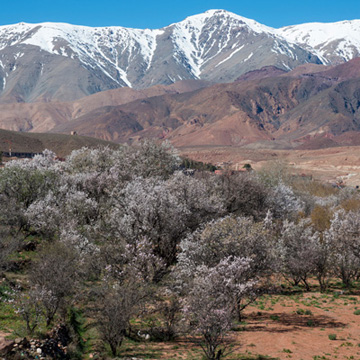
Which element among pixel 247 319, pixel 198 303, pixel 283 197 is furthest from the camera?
pixel 283 197

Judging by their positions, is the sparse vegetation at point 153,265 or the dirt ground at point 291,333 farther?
the dirt ground at point 291,333

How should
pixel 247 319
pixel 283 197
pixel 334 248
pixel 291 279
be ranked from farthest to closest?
1. pixel 283 197
2. pixel 291 279
3. pixel 334 248
4. pixel 247 319

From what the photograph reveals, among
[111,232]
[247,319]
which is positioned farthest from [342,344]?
[111,232]

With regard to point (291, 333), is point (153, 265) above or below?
above

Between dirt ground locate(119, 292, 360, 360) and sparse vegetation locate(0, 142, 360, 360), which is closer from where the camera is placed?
sparse vegetation locate(0, 142, 360, 360)

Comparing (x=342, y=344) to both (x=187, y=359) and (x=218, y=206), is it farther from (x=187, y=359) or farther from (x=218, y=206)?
(x=218, y=206)

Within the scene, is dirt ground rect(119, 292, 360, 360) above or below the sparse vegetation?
below

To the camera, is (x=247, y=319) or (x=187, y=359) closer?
(x=187, y=359)

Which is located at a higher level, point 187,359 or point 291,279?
point 187,359

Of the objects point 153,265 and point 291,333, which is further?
point 153,265

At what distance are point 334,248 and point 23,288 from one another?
2700 cm

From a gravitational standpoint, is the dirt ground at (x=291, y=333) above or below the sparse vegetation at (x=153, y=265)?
below

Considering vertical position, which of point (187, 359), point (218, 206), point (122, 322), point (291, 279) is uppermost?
point (218, 206)

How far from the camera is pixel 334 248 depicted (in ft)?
138
